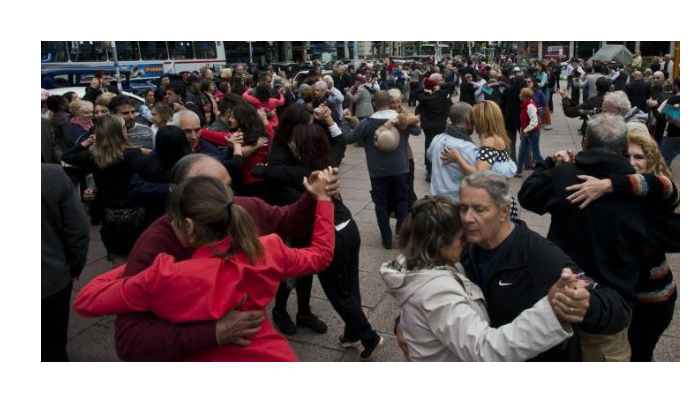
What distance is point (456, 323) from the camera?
5.86 ft

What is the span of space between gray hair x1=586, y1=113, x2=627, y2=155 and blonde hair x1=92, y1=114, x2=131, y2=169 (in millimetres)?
3367

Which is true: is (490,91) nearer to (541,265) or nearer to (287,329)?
(287,329)

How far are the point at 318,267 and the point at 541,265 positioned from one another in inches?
36.4

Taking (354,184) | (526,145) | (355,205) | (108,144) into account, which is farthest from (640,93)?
(108,144)

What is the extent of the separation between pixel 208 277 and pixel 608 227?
184 centimetres

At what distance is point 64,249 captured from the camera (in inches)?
117

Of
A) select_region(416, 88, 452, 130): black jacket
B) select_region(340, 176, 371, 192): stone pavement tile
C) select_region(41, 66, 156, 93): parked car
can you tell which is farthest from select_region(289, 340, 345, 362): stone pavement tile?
select_region(41, 66, 156, 93): parked car

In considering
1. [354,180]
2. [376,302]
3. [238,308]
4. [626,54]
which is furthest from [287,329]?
[626,54]

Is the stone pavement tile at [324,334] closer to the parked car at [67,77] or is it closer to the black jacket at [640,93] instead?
the black jacket at [640,93]

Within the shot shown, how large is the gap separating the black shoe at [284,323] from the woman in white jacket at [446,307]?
2.16m

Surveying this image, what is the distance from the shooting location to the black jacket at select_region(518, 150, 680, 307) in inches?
93.8

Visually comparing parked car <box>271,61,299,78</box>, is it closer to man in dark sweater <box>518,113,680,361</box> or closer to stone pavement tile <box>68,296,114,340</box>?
stone pavement tile <box>68,296,114,340</box>

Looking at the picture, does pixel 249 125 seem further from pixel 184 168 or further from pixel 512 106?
pixel 512 106

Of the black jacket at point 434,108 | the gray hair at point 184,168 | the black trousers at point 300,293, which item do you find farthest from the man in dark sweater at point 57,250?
the black jacket at point 434,108
